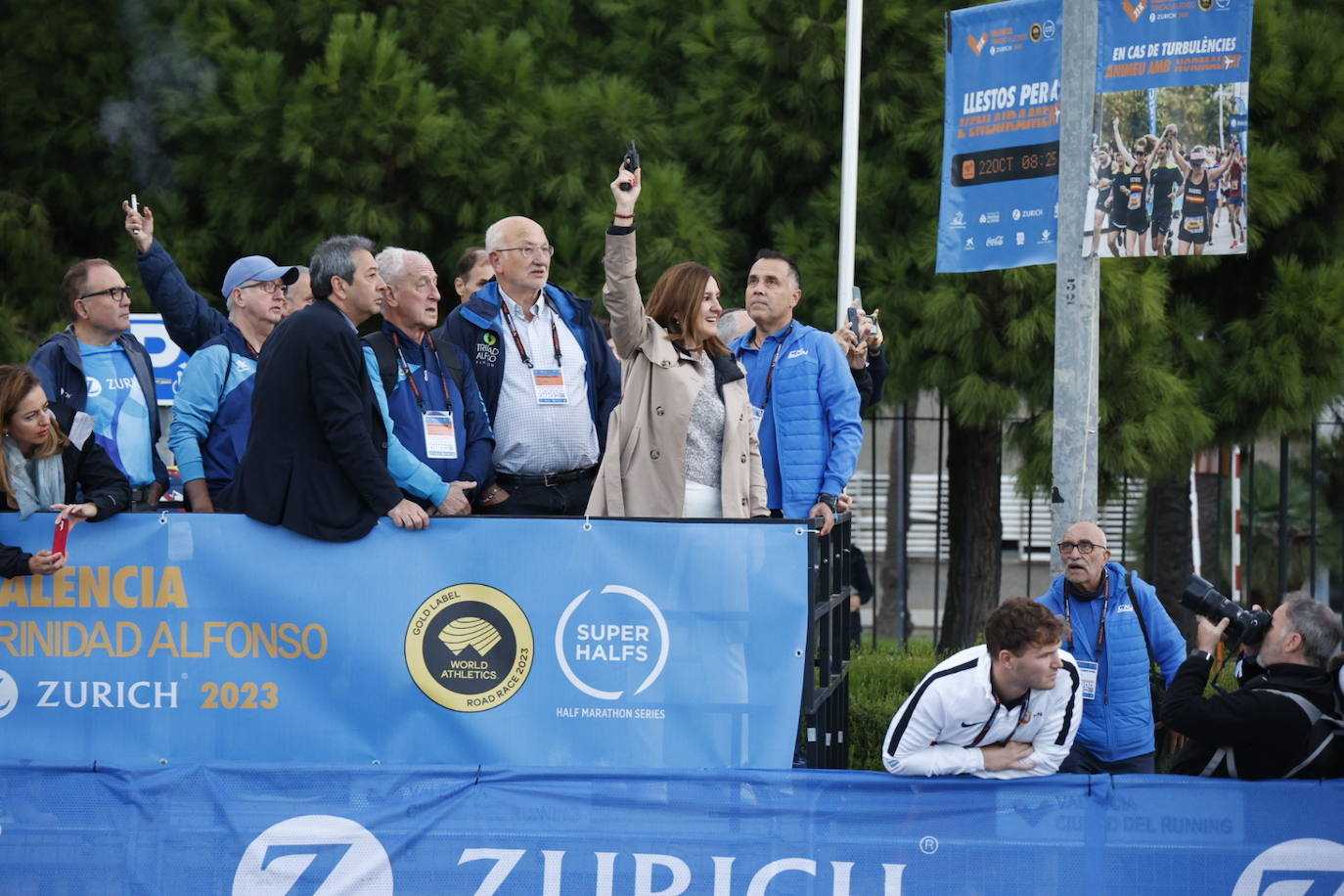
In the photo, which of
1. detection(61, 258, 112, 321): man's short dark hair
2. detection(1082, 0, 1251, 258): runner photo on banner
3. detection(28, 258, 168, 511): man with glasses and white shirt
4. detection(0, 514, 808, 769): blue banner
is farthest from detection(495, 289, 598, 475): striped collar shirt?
detection(1082, 0, 1251, 258): runner photo on banner

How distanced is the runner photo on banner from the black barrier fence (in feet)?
5.95

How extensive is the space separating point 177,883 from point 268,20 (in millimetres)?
7415

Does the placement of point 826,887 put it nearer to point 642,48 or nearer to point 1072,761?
point 1072,761

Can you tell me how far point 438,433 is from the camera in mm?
6320

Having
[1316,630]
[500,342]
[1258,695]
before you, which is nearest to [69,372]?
[500,342]

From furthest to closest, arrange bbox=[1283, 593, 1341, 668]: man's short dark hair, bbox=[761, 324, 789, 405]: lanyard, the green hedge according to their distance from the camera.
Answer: the green hedge → bbox=[761, 324, 789, 405]: lanyard → bbox=[1283, 593, 1341, 668]: man's short dark hair

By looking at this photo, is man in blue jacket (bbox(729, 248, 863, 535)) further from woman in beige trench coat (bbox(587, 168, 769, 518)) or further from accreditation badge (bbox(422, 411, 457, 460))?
accreditation badge (bbox(422, 411, 457, 460))

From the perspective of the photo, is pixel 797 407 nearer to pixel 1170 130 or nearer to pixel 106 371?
pixel 1170 130

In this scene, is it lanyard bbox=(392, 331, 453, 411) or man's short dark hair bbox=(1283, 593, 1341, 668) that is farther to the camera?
lanyard bbox=(392, 331, 453, 411)

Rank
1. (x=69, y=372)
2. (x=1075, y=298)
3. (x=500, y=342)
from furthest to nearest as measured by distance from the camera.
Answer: (x=1075, y=298), (x=500, y=342), (x=69, y=372)

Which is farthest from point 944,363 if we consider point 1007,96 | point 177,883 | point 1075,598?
point 177,883

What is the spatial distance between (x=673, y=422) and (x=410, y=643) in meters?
1.27

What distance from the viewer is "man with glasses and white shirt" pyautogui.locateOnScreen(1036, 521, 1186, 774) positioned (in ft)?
21.9

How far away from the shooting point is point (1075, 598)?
22.3 ft
